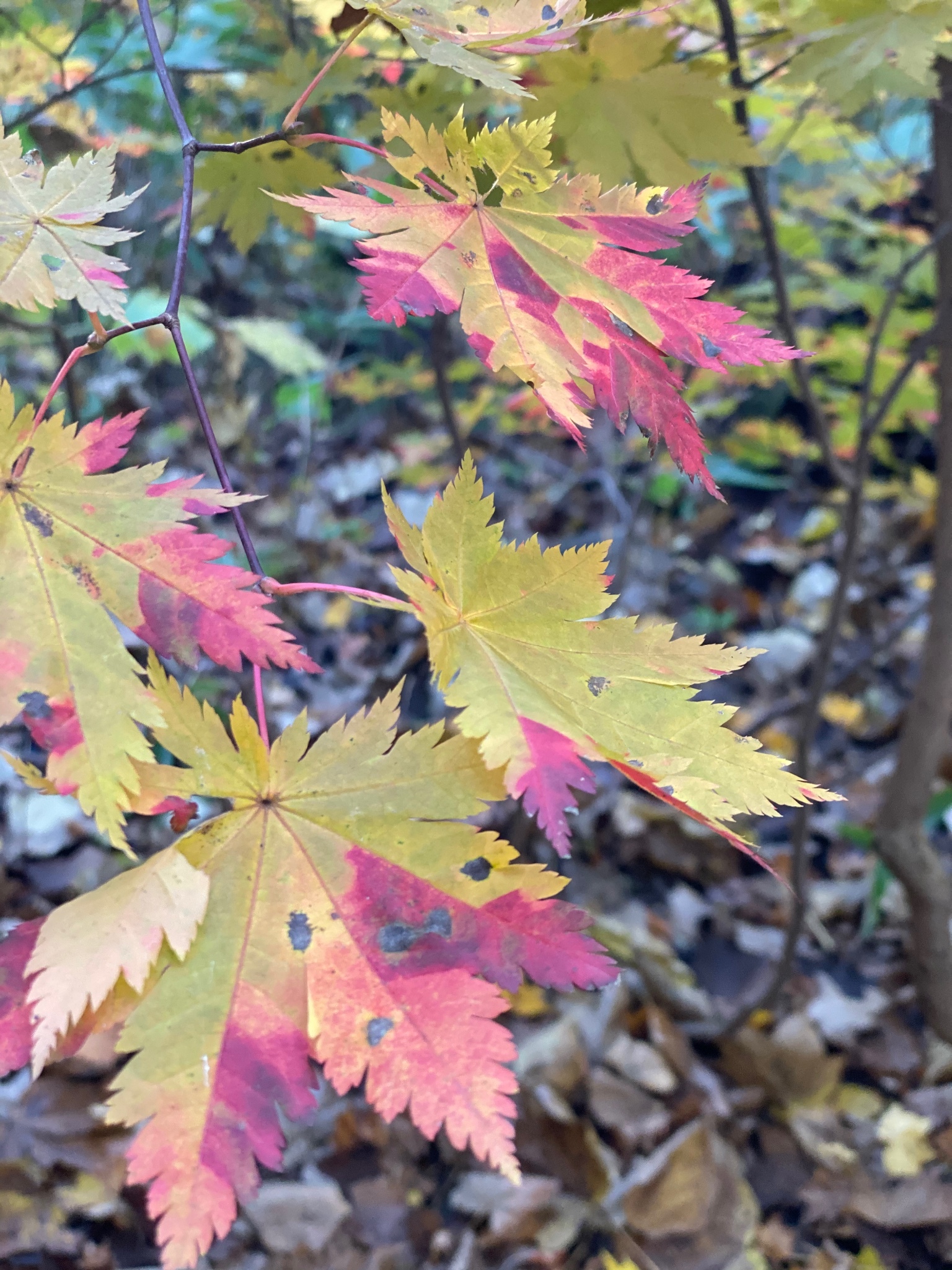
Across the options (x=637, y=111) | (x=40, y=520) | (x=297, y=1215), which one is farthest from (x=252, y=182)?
(x=297, y=1215)

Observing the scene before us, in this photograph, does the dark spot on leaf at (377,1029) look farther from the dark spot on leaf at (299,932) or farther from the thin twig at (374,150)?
the thin twig at (374,150)

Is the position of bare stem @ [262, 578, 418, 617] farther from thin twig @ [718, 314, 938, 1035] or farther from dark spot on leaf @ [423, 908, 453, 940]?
thin twig @ [718, 314, 938, 1035]

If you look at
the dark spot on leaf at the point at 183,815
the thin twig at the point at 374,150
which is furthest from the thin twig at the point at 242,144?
the dark spot on leaf at the point at 183,815

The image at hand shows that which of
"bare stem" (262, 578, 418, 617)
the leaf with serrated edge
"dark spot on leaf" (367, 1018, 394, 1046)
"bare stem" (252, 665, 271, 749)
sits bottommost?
"dark spot on leaf" (367, 1018, 394, 1046)

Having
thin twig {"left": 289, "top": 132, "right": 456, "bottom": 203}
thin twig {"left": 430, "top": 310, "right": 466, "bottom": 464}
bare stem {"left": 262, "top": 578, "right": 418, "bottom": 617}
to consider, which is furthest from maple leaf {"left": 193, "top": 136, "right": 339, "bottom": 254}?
bare stem {"left": 262, "top": 578, "right": 418, "bottom": 617}

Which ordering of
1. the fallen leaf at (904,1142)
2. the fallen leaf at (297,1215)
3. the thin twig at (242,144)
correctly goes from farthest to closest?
the fallen leaf at (904,1142), the fallen leaf at (297,1215), the thin twig at (242,144)

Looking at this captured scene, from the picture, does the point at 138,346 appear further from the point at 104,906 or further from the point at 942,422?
the point at 104,906
